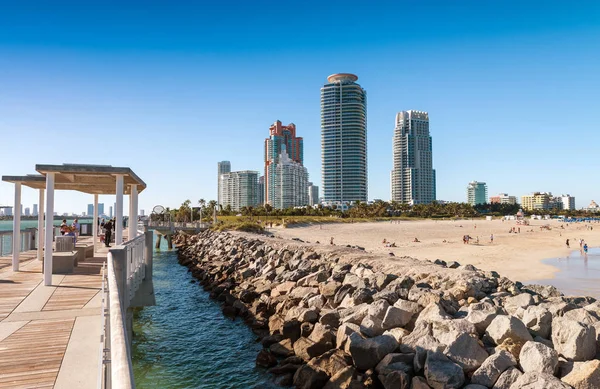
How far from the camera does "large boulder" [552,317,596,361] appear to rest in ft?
22.5

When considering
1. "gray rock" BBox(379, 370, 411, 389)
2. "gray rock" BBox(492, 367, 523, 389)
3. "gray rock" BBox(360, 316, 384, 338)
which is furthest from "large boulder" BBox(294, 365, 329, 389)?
"gray rock" BBox(492, 367, 523, 389)

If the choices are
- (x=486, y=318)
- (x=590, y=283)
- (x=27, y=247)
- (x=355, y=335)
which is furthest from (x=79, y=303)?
(x=590, y=283)

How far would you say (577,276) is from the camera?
21.7 meters

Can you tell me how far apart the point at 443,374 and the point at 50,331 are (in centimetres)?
672

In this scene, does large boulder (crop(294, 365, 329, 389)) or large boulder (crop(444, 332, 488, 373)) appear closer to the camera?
large boulder (crop(444, 332, 488, 373))

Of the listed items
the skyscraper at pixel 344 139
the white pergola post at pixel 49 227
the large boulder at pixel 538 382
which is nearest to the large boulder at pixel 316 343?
→ the large boulder at pixel 538 382

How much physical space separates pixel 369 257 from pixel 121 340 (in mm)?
15716

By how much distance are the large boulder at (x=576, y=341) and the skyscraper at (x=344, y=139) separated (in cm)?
14865

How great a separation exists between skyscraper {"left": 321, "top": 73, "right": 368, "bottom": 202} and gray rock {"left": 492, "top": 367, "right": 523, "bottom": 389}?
149813 millimetres

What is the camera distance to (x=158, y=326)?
14.1m

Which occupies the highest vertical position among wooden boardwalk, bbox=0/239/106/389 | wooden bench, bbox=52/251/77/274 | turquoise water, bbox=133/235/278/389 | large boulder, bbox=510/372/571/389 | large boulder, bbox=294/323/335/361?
wooden bench, bbox=52/251/77/274

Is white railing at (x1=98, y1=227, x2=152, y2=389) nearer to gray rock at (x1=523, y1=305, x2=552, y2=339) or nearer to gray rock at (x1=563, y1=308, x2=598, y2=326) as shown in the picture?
gray rock at (x1=523, y1=305, x2=552, y2=339)

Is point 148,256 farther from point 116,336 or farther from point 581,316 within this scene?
point 581,316

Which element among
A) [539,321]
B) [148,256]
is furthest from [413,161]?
[539,321]
